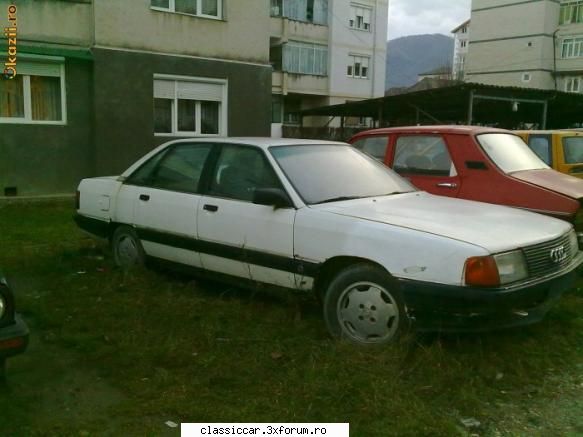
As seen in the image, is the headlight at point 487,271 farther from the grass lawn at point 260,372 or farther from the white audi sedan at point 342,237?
the grass lawn at point 260,372

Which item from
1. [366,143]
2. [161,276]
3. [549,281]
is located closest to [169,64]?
[366,143]

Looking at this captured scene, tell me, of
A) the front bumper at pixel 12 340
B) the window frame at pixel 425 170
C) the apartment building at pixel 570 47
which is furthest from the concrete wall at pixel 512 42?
the front bumper at pixel 12 340

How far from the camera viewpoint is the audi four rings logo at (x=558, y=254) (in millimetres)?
4168

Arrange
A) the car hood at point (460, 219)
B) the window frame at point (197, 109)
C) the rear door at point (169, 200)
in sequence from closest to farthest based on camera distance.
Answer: the car hood at point (460, 219) → the rear door at point (169, 200) → the window frame at point (197, 109)

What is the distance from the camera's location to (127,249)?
6.11 m

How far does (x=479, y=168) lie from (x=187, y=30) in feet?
33.1

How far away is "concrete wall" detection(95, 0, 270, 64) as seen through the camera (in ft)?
43.6

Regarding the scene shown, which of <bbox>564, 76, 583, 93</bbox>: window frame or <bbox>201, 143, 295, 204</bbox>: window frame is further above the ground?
<bbox>564, 76, 583, 93</bbox>: window frame

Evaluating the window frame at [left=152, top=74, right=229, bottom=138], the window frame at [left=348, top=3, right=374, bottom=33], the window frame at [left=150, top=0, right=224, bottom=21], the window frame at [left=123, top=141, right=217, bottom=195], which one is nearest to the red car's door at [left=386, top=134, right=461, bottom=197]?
the window frame at [left=123, top=141, right=217, bottom=195]

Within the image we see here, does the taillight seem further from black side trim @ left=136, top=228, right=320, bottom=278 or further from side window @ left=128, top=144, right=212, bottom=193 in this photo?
side window @ left=128, top=144, right=212, bottom=193

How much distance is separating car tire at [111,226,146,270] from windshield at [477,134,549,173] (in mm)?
3868

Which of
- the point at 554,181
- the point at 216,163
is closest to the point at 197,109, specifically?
the point at 216,163

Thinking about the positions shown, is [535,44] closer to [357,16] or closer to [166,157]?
[357,16]

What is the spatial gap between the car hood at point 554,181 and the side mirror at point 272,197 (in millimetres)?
2983
